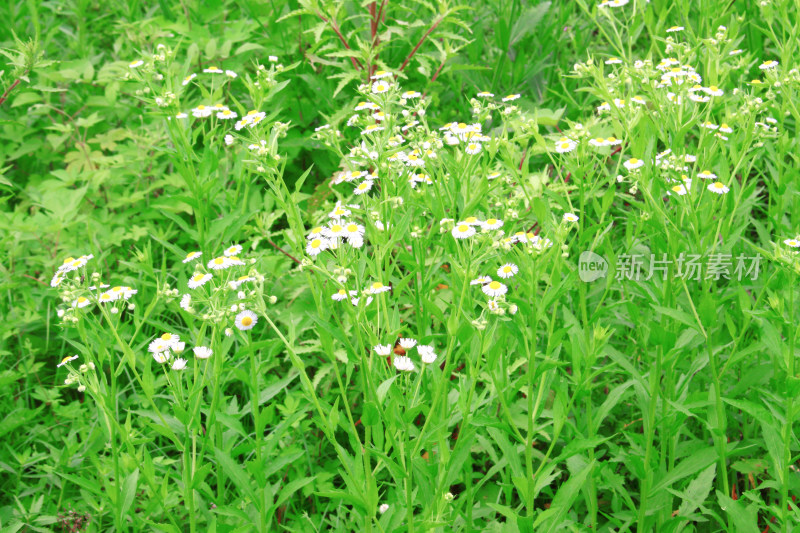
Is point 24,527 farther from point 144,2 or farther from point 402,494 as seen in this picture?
point 144,2

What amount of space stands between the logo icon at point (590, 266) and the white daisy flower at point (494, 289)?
0.45 m

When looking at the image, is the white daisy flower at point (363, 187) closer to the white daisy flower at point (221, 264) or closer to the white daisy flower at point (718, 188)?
the white daisy flower at point (221, 264)

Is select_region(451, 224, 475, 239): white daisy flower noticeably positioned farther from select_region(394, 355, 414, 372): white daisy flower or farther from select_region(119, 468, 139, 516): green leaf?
select_region(119, 468, 139, 516): green leaf

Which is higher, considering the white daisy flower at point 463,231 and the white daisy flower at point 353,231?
the white daisy flower at point 463,231

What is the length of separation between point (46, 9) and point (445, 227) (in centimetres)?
391

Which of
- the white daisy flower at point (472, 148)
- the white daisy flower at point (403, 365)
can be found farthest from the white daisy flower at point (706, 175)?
the white daisy flower at point (403, 365)

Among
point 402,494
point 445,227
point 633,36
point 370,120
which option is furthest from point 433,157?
point 633,36

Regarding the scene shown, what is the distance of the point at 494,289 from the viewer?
1699 millimetres

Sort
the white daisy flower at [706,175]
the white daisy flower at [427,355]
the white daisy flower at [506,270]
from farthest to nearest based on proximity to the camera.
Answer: the white daisy flower at [706,175]
the white daisy flower at [506,270]
the white daisy flower at [427,355]

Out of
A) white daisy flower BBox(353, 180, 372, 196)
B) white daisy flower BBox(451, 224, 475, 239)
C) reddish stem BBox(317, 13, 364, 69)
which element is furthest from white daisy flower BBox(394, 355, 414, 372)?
reddish stem BBox(317, 13, 364, 69)

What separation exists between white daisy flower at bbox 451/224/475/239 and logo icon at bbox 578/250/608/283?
1.77 ft

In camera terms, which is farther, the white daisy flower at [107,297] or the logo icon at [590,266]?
the logo icon at [590,266]

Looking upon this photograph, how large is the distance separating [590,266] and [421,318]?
22.2 inches

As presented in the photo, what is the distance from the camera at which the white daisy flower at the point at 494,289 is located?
5.39 feet
